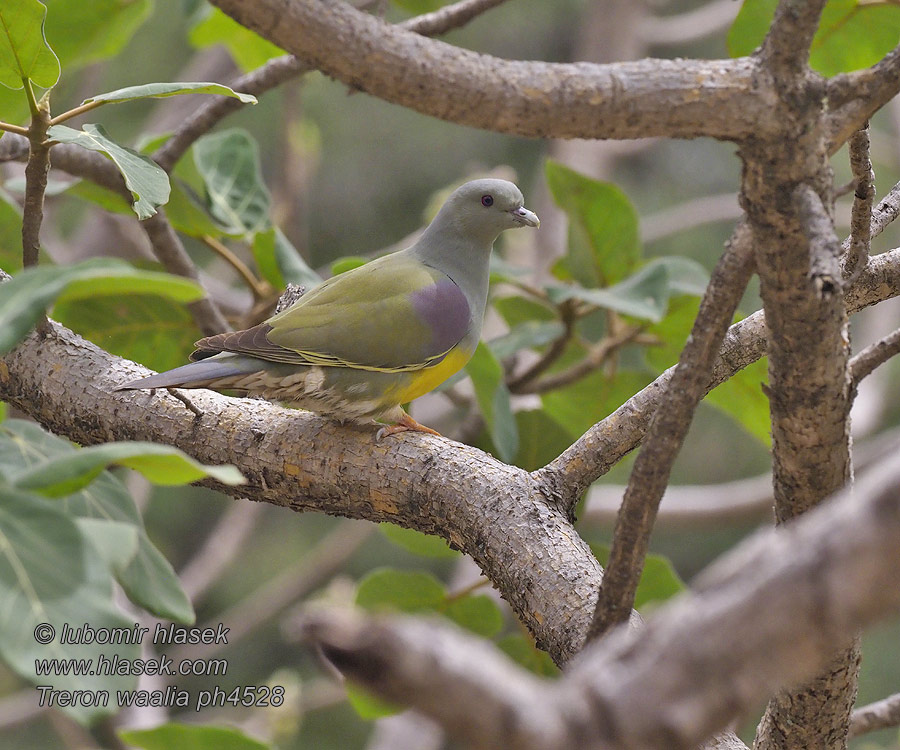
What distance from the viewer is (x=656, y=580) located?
1933mm

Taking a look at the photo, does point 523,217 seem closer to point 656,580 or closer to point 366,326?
point 366,326

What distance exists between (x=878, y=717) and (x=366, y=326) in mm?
1113

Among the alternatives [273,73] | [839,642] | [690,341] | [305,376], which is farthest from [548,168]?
[839,642]

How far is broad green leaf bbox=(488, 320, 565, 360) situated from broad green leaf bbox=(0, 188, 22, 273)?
3.65 feet

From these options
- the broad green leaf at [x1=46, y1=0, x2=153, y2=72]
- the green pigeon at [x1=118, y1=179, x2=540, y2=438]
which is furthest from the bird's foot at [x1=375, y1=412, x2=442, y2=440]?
the broad green leaf at [x1=46, y1=0, x2=153, y2=72]

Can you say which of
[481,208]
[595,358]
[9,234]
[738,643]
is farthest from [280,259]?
[738,643]

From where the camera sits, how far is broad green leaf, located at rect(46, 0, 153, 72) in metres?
2.16

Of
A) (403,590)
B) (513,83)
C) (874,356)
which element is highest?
(513,83)

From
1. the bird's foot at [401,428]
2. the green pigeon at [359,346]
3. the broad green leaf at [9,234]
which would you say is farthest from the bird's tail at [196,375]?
the broad green leaf at [9,234]

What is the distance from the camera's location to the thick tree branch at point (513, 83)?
85 centimetres

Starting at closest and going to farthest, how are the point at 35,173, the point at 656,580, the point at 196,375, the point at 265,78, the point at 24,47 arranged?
the point at 24,47
the point at 35,173
the point at 196,375
the point at 656,580
the point at 265,78

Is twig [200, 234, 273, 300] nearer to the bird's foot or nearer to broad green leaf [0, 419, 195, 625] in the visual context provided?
the bird's foot

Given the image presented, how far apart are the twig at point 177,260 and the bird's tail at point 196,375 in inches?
14.9

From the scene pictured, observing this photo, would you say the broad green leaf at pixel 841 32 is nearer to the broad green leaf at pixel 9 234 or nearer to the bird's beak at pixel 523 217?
the bird's beak at pixel 523 217
